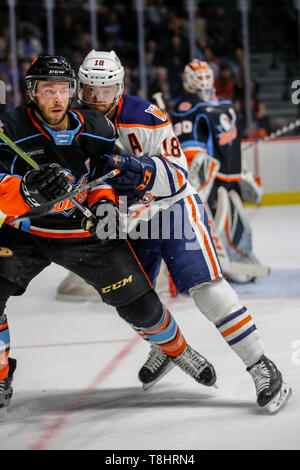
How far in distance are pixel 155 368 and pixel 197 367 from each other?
20 cm

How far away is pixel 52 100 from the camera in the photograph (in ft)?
7.48

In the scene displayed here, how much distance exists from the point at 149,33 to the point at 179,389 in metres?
6.57

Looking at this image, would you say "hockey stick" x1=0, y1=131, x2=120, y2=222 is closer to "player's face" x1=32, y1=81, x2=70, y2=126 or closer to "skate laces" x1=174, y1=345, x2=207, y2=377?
"player's face" x1=32, y1=81, x2=70, y2=126

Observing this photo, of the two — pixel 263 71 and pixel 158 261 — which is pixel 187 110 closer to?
pixel 158 261

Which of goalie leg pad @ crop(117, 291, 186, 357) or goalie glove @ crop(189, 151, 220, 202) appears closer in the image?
goalie leg pad @ crop(117, 291, 186, 357)

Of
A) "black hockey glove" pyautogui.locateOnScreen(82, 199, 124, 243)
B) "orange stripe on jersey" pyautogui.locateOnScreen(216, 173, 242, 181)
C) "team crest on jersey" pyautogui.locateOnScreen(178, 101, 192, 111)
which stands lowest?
"orange stripe on jersey" pyautogui.locateOnScreen(216, 173, 242, 181)

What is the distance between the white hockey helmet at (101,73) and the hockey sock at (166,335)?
0.67m

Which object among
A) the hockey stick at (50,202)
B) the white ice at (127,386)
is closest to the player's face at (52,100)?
the hockey stick at (50,202)

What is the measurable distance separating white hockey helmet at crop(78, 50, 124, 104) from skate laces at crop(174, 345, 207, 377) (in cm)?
80

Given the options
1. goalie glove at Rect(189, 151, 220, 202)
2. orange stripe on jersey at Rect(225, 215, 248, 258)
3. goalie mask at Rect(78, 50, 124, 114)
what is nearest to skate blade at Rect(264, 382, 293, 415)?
goalie mask at Rect(78, 50, 124, 114)

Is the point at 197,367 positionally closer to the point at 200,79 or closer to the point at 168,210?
the point at 168,210

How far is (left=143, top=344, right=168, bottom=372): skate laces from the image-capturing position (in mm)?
2705

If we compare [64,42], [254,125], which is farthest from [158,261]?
[64,42]

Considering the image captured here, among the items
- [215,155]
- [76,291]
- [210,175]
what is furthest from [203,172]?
[76,291]
